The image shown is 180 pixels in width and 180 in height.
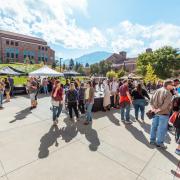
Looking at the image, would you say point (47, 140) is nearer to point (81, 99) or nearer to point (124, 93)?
point (81, 99)

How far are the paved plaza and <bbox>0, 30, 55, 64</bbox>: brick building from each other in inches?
2472

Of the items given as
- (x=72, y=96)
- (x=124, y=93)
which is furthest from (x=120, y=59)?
(x=72, y=96)

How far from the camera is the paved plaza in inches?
113

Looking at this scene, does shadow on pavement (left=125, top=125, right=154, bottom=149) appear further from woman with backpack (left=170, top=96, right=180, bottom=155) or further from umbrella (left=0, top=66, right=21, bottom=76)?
umbrella (left=0, top=66, right=21, bottom=76)

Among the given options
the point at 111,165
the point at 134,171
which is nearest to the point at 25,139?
the point at 111,165

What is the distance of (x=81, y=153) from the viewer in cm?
358

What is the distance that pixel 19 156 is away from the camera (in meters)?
3.39

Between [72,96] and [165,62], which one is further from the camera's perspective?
[165,62]

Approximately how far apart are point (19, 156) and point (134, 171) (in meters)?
2.61

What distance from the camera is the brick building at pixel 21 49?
209 ft

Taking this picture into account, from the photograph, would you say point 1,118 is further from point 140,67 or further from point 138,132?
point 140,67

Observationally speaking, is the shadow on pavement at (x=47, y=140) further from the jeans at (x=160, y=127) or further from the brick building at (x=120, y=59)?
the brick building at (x=120, y=59)

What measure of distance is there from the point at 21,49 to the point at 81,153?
75.6 metres

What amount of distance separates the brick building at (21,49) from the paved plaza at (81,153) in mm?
62780
